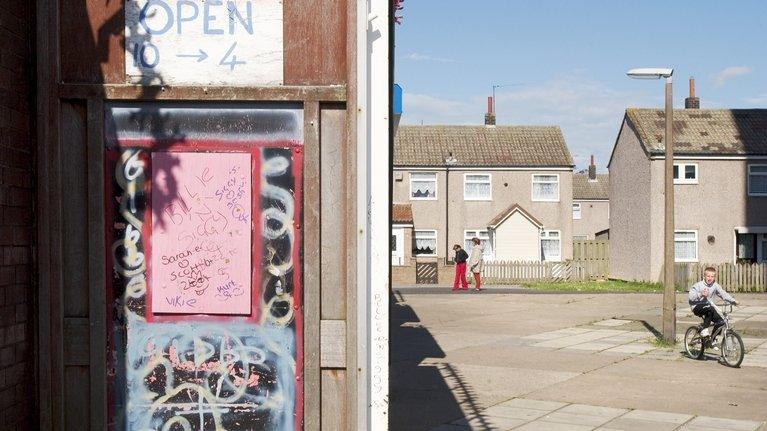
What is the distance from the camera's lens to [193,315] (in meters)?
5.52

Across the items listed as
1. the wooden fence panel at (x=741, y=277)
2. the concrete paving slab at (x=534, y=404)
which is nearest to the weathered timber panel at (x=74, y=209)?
the concrete paving slab at (x=534, y=404)

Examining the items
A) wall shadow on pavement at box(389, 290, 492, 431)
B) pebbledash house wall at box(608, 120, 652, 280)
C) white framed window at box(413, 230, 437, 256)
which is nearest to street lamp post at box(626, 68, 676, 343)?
wall shadow on pavement at box(389, 290, 492, 431)

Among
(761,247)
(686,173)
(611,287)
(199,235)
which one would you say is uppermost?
(686,173)

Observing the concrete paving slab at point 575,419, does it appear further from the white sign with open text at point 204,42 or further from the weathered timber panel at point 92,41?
the weathered timber panel at point 92,41

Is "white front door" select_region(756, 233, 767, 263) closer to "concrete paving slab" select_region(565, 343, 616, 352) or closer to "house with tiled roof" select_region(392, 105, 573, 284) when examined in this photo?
"house with tiled roof" select_region(392, 105, 573, 284)

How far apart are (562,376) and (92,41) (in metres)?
9.82

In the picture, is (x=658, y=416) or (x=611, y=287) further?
(x=611, y=287)

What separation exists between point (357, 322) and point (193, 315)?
3.02ft

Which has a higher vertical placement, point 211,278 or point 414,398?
point 211,278

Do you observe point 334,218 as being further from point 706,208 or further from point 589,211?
point 589,211

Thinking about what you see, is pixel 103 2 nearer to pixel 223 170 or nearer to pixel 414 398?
pixel 223 170

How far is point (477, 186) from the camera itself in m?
52.5

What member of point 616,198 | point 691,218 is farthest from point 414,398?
point 616,198

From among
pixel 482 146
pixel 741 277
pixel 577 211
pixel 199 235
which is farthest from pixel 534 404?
pixel 577 211
